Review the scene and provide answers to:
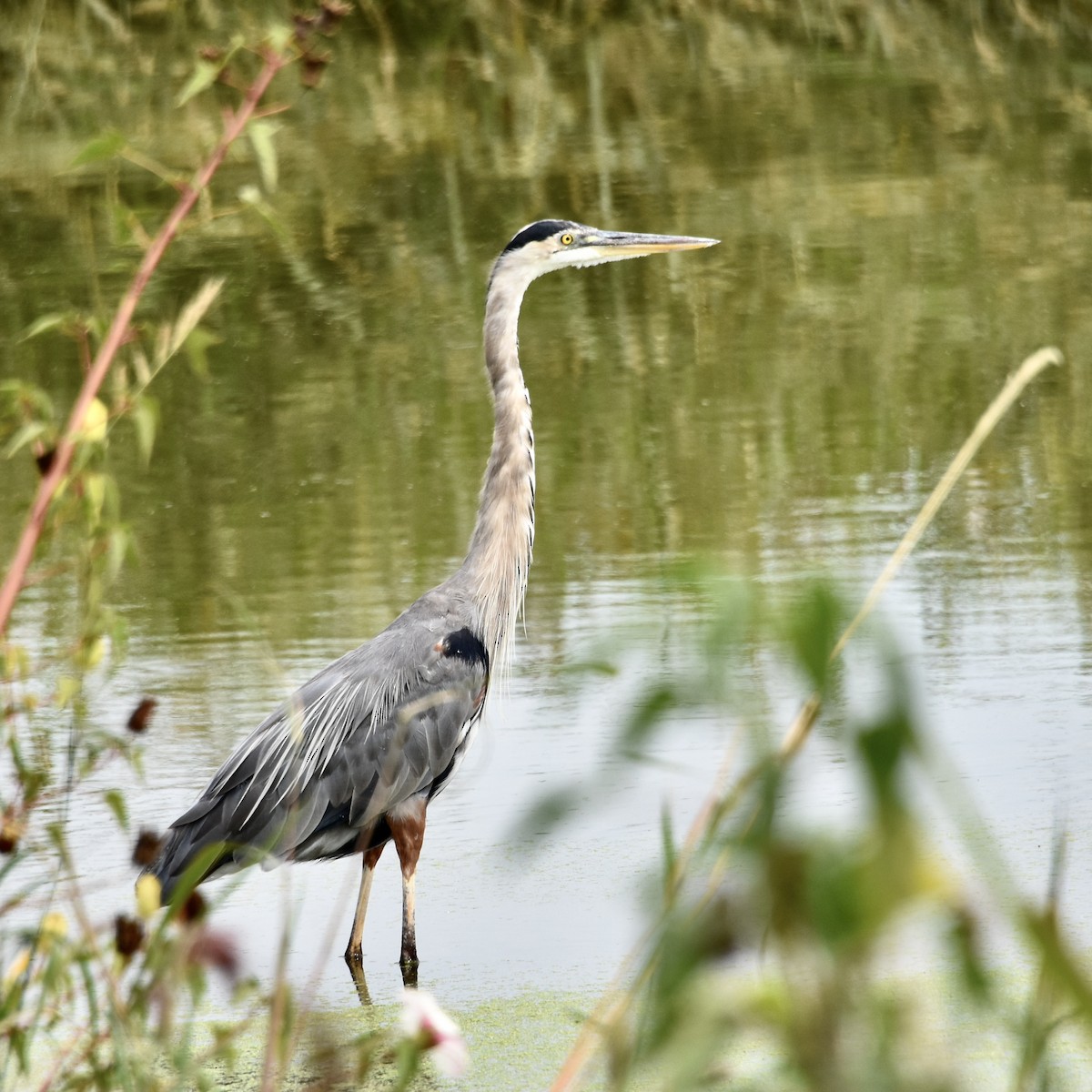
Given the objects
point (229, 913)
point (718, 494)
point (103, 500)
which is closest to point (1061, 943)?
point (103, 500)

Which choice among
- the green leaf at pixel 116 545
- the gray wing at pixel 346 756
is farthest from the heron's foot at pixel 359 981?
the green leaf at pixel 116 545

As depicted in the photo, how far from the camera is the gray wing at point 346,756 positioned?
14.7ft

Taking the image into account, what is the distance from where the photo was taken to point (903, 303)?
10.1m

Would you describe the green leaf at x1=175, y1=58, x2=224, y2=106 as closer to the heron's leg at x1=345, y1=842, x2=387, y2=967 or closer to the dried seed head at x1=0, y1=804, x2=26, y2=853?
the dried seed head at x1=0, y1=804, x2=26, y2=853

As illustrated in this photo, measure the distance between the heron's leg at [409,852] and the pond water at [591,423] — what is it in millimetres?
61

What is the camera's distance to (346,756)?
4617 millimetres

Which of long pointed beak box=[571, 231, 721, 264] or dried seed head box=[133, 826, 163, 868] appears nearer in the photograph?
dried seed head box=[133, 826, 163, 868]

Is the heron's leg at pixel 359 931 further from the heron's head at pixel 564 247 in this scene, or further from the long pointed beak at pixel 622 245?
the long pointed beak at pixel 622 245

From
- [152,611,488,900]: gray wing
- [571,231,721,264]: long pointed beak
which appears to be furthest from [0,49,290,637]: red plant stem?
[571,231,721,264]: long pointed beak

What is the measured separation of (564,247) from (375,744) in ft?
5.52

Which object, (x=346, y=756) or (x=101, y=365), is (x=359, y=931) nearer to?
(x=346, y=756)

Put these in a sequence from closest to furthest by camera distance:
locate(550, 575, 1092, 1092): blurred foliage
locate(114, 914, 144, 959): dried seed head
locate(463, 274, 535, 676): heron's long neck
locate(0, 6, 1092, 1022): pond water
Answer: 1. locate(550, 575, 1092, 1092): blurred foliage
2. locate(114, 914, 144, 959): dried seed head
3. locate(0, 6, 1092, 1022): pond water
4. locate(463, 274, 535, 676): heron's long neck

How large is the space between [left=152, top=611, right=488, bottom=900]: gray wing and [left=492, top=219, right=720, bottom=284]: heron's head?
114 cm

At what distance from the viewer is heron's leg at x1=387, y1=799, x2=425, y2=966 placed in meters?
4.43
